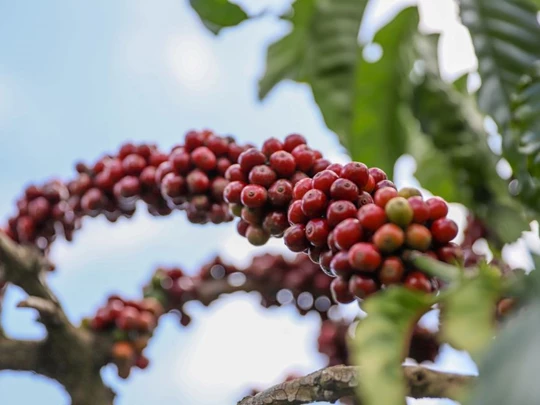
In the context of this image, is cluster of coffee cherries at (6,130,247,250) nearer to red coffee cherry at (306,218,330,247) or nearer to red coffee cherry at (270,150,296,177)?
red coffee cherry at (270,150,296,177)

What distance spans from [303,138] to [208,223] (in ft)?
1.03

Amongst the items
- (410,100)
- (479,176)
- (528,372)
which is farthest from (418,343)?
(528,372)

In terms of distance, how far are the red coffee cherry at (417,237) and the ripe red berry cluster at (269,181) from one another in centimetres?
22

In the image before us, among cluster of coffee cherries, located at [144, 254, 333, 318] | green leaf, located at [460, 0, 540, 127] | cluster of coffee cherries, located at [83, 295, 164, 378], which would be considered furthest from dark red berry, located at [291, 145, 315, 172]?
cluster of coffee cherries, located at [83, 295, 164, 378]

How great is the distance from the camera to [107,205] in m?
1.50

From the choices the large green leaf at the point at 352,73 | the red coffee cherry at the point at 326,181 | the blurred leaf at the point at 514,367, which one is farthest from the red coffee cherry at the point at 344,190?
the large green leaf at the point at 352,73

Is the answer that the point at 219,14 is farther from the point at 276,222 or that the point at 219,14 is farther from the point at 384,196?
the point at 384,196

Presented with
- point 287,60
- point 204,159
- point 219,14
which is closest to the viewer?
point 204,159

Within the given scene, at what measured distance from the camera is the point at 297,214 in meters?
0.90

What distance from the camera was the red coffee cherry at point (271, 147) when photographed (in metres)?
1.05

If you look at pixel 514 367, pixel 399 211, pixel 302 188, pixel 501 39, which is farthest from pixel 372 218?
pixel 501 39

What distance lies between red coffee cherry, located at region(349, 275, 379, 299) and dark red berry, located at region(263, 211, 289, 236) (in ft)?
0.68

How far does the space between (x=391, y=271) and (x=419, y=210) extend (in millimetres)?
84

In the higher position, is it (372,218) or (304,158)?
(304,158)
